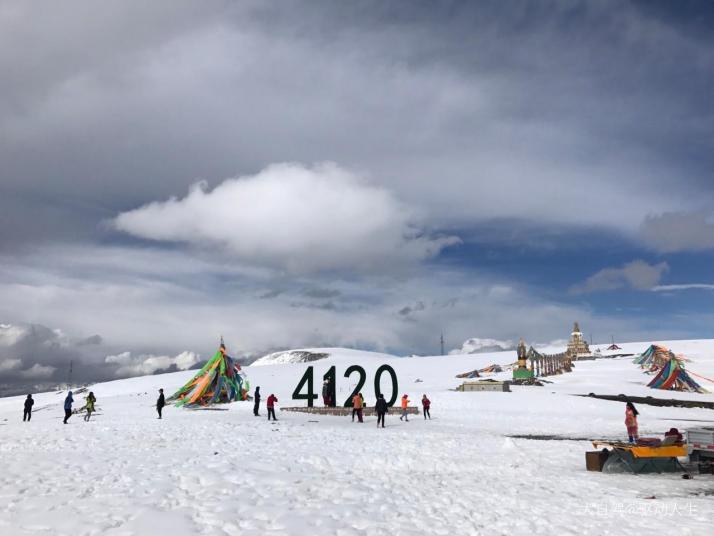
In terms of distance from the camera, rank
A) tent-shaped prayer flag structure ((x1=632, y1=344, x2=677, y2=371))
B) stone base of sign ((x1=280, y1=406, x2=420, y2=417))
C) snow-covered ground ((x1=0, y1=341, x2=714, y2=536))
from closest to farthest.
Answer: snow-covered ground ((x1=0, y1=341, x2=714, y2=536)) → stone base of sign ((x1=280, y1=406, x2=420, y2=417)) → tent-shaped prayer flag structure ((x1=632, y1=344, x2=677, y2=371))

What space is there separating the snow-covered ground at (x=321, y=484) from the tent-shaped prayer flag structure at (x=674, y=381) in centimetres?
3383

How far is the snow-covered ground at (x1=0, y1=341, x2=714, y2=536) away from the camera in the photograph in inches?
366

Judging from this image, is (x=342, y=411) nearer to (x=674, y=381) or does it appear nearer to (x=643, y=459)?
(x=643, y=459)

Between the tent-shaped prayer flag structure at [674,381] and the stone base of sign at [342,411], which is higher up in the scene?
the tent-shaped prayer flag structure at [674,381]

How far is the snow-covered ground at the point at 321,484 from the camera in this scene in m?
9.29

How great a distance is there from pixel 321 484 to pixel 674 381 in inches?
2111

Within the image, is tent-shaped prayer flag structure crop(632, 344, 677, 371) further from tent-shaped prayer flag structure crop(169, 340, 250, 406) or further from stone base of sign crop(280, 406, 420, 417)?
tent-shaped prayer flag structure crop(169, 340, 250, 406)

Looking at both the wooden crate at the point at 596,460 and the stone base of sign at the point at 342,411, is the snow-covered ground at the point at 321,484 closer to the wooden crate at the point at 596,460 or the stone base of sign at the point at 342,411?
the wooden crate at the point at 596,460

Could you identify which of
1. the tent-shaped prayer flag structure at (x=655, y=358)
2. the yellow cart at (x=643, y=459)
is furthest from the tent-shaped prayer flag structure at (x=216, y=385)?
the tent-shaped prayer flag structure at (x=655, y=358)

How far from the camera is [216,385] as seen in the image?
131 ft

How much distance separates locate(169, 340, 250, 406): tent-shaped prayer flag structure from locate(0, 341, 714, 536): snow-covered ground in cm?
1362

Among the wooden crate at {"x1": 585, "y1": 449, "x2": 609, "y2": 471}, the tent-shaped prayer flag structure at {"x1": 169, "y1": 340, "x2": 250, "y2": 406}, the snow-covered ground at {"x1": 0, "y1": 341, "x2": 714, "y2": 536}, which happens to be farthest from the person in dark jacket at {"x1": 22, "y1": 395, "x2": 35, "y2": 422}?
the wooden crate at {"x1": 585, "y1": 449, "x2": 609, "y2": 471}

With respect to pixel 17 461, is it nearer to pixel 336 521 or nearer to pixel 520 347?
pixel 336 521

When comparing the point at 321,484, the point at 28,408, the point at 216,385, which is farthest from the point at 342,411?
the point at 321,484
